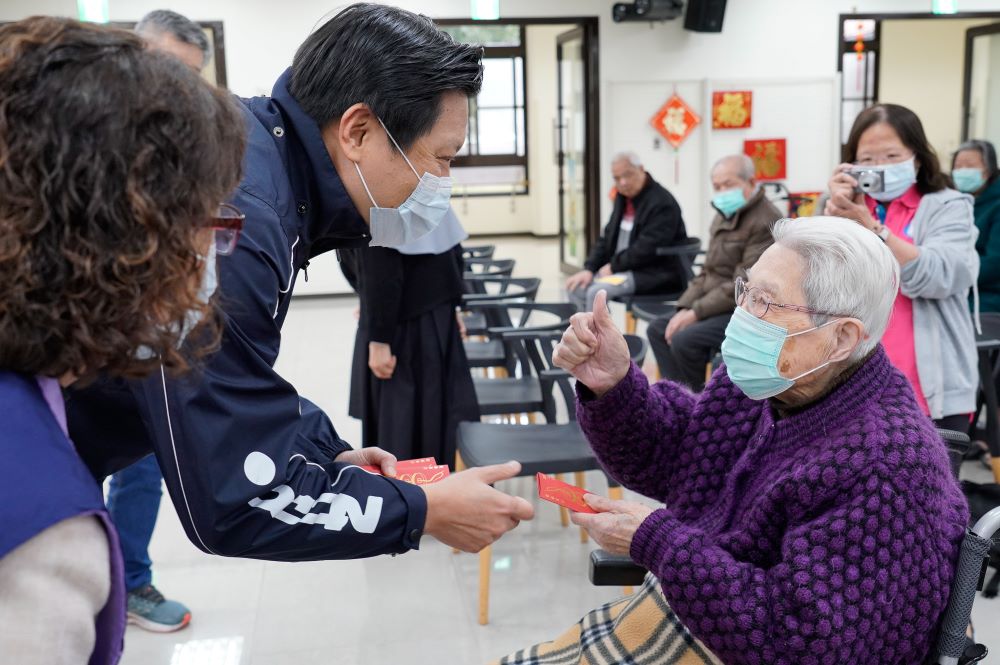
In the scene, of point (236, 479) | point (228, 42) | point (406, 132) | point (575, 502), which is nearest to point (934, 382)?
point (575, 502)

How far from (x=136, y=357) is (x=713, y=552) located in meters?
0.88

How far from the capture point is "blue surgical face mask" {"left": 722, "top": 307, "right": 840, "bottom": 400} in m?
1.46

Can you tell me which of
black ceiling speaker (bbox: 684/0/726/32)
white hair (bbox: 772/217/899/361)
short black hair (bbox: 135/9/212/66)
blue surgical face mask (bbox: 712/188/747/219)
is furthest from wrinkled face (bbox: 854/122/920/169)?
black ceiling speaker (bbox: 684/0/726/32)

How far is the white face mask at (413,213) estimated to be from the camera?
1480mm

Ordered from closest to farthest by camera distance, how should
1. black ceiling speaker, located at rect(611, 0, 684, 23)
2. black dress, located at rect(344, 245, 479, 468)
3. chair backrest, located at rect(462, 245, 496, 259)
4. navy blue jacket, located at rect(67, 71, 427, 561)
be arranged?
1. navy blue jacket, located at rect(67, 71, 427, 561)
2. black dress, located at rect(344, 245, 479, 468)
3. chair backrest, located at rect(462, 245, 496, 259)
4. black ceiling speaker, located at rect(611, 0, 684, 23)

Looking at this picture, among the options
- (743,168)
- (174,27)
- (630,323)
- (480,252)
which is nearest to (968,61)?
(630,323)

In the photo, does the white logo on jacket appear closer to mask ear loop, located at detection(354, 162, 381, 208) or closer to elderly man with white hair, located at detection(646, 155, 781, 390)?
mask ear loop, located at detection(354, 162, 381, 208)

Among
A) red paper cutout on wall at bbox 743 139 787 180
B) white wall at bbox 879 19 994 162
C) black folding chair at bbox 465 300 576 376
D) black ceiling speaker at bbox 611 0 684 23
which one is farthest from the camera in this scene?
white wall at bbox 879 19 994 162

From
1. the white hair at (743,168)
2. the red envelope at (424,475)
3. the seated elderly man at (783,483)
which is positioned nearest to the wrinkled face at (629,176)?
the white hair at (743,168)

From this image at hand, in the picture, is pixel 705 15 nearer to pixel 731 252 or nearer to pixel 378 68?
pixel 731 252

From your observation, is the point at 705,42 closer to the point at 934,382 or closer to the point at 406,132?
the point at 934,382

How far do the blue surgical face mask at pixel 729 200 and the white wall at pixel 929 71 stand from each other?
8.55 meters

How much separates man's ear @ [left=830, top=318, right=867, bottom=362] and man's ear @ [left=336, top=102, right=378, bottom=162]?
0.80 meters

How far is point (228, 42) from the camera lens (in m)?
7.80
